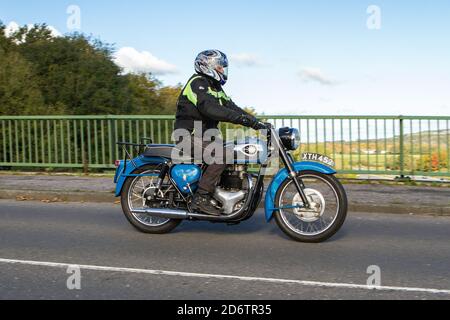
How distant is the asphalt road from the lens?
5023mm

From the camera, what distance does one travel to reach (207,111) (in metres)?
6.75

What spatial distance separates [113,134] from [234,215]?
281 inches

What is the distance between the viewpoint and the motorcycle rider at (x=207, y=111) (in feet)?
22.1

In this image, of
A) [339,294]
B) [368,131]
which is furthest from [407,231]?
[368,131]

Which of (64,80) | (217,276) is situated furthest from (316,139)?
(64,80)

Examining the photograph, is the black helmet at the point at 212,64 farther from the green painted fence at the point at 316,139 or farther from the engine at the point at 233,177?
the green painted fence at the point at 316,139

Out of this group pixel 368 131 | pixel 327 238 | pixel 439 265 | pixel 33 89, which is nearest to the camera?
pixel 439 265

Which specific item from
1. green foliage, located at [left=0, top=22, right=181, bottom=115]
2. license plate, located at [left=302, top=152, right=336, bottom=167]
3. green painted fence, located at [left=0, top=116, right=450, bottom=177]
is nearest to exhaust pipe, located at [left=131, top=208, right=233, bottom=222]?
license plate, located at [left=302, top=152, right=336, bottom=167]

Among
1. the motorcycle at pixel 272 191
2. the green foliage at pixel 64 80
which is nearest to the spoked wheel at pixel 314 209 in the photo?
the motorcycle at pixel 272 191

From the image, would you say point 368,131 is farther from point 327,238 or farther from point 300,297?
point 300,297

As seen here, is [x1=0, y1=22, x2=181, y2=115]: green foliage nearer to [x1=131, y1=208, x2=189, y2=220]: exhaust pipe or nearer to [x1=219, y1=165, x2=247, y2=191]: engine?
[x1=131, y1=208, x2=189, y2=220]: exhaust pipe

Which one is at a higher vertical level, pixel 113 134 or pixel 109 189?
pixel 113 134

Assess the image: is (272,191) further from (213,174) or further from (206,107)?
(206,107)

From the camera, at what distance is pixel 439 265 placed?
5852 millimetres
